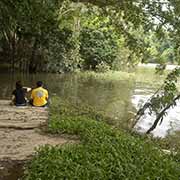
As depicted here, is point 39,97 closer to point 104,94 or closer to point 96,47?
point 104,94

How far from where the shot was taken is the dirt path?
648 centimetres

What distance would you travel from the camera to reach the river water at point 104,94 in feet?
48.8

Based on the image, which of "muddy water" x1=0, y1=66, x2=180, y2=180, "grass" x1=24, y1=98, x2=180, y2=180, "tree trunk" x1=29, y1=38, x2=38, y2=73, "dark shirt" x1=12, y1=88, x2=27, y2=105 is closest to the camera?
"grass" x1=24, y1=98, x2=180, y2=180

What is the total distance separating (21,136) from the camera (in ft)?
25.3

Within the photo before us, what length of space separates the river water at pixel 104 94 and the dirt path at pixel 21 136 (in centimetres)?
386

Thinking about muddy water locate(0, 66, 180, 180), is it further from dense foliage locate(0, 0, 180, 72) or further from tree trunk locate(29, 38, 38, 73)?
dense foliage locate(0, 0, 180, 72)

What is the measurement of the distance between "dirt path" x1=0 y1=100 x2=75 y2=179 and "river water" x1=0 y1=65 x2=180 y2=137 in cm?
386

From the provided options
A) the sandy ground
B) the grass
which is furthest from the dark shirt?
the grass

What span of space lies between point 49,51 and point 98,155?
22204 millimetres

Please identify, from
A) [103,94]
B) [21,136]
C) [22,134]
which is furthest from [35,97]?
[103,94]

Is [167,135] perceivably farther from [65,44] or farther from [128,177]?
[65,44]

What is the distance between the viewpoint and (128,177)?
219 inches

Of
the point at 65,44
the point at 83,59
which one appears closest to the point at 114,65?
the point at 83,59

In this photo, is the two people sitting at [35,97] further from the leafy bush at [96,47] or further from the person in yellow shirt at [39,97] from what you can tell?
the leafy bush at [96,47]
